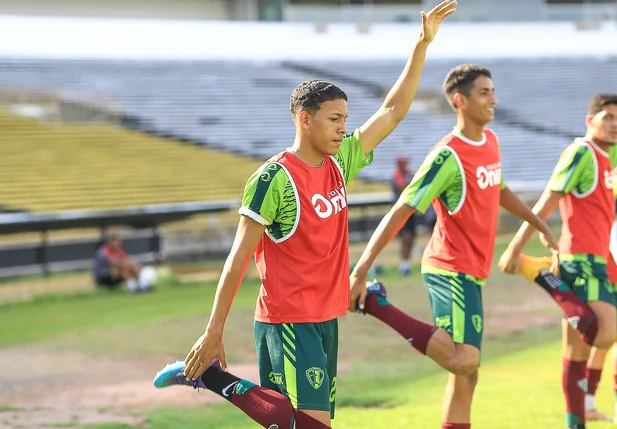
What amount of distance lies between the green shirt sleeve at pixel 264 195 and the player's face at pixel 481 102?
6.20 ft

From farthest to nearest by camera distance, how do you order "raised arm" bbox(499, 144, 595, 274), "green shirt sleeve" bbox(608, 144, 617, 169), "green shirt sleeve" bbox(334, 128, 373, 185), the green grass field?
the green grass field → "green shirt sleeve" bbox(608, 144, 617, 169) → "raised arm" bbox(499, 144, 595, 274) → "green shirt sleeve" bbox(334, 128, 373, 185)

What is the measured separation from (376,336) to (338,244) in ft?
20.7

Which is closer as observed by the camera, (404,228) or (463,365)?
(463,365)

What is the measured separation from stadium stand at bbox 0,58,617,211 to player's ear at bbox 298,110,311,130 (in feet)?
48.2

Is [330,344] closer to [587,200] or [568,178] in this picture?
[568,178]

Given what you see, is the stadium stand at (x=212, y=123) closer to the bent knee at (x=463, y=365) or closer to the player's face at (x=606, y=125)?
the player's face at (x=606, y=125)

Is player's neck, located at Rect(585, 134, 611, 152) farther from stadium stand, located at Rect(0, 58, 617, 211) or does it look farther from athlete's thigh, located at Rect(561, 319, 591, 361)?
stadium stand, located at Rect(0, 58, 617, 211)

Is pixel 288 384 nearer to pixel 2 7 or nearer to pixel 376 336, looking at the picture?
pixel 376 336

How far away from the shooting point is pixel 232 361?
9117mm

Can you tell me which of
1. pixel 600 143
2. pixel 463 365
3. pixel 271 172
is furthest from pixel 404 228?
pixel 271 172

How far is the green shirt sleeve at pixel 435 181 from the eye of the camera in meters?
5.25

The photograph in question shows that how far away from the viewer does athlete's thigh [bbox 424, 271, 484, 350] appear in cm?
520

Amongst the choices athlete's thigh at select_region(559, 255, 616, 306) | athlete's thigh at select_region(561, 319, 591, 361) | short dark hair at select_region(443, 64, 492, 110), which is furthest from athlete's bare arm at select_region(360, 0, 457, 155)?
athlete's thigh at select_region(561, 319, 591, 361)

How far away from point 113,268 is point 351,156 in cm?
1134
